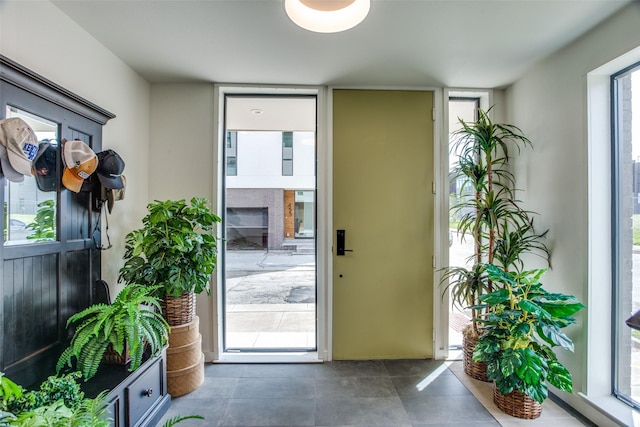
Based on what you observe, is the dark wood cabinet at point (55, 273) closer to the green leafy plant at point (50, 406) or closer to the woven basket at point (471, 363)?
the green leafy plant at point (50, 406)

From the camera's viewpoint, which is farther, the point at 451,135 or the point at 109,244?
the point at 451,135

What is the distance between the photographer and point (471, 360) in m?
2.48

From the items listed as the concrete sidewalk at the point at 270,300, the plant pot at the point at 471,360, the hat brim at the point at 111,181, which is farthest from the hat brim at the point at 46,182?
the plant pot at the point at 471,360

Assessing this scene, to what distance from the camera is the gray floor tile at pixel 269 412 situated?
1948 millimetres

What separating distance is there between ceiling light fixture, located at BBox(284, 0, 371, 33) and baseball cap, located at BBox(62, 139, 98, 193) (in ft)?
4.64

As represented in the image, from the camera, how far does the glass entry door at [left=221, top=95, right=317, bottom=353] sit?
2883mm

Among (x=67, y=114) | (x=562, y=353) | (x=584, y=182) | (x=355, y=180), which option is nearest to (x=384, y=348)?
(x=562, y=353)

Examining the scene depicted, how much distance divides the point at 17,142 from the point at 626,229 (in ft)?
11.1

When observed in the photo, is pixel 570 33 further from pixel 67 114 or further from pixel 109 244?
pixel 109 244

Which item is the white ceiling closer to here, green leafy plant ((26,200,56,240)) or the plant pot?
green leafy plant ((26,200,56,240))

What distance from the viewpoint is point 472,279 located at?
2361mm

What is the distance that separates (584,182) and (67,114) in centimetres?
325

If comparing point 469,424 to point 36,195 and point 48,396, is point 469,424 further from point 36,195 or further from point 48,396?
point 36,195

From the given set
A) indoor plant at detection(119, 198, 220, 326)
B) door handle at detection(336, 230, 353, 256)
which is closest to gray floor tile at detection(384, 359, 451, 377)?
door handle at detection(336, 230, 353, 256)
